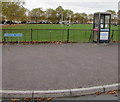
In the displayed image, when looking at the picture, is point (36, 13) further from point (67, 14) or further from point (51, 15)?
point (67, 14)

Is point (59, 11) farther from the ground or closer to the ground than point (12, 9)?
farther from the ground

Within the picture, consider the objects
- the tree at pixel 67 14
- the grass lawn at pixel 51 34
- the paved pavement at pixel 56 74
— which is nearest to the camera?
the paved pavement at pixel 56 74

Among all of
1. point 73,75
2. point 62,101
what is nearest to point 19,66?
point 73,75

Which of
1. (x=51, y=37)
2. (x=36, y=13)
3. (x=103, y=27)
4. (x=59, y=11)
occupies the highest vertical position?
(x=59, y=11)

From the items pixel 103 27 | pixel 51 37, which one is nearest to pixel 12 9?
pixel 51 37

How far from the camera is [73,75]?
550cm

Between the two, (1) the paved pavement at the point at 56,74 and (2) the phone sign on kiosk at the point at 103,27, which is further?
(2) the phone sign on kiosk at the point at 103,27

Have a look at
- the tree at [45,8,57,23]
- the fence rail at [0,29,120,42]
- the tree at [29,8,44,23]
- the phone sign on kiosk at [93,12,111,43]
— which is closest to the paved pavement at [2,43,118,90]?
the phone sign on kiosk at [93,12,111,43]

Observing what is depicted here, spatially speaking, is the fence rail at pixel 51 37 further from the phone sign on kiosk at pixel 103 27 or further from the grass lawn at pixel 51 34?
the phone sign on kiosk at pixel 103 27

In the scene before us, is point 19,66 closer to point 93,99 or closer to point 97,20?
point 93,99

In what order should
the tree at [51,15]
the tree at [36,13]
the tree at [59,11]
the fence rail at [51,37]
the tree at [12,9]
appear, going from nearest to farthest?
the fence rail at [51,37] < the tree at [12,9] < the tree at [59,11] < the tree at [51,15] < the tree at [36,13]

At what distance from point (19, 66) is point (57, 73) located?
1.70m

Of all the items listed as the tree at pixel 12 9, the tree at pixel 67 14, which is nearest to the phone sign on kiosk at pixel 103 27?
the tree at pixel 12 9

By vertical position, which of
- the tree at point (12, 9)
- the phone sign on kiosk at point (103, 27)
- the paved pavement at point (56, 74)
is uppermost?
the tree at point (12, 9)
